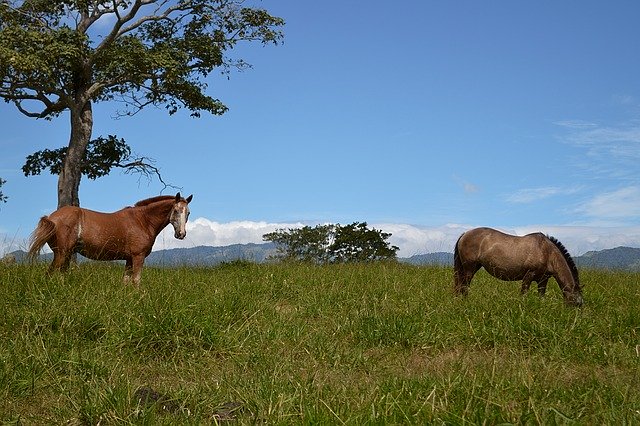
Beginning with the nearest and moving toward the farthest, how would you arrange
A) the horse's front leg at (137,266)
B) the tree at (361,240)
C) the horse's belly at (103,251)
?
the horse's belly at (103,251), the horse's front leg at (137,266), the tree at (361,240)

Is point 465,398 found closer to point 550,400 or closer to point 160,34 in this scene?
point 550,400

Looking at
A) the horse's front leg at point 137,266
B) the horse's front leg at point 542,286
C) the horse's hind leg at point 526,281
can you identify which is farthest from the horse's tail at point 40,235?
the horse's front leg at point 542,286

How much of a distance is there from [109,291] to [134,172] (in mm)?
18828

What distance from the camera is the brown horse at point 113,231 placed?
12469mm

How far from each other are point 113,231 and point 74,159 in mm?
12181

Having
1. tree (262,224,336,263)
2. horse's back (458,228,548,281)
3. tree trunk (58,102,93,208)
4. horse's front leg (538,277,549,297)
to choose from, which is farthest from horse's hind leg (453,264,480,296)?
tree (262,224,336,263)

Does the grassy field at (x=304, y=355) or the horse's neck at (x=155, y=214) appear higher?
the horse's neck at (x=155, y=214)

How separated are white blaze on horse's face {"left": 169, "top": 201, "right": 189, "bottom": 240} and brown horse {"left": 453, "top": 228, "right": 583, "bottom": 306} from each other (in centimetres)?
558

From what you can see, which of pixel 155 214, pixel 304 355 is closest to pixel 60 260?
pixel 155 214

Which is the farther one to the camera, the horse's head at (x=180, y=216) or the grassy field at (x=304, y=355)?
the horse's head at (x=180, y=216)

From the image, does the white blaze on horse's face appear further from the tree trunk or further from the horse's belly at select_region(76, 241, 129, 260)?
the tree trunk

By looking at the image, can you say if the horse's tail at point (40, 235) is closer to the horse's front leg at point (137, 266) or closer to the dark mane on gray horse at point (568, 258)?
the horse's front leg at point (137, 266)

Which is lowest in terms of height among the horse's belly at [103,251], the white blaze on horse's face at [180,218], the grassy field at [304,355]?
the grassy field at [304,355]

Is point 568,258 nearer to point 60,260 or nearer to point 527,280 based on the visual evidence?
point 527,280
